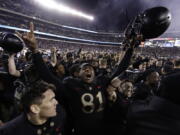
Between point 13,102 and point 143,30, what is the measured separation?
2217mm

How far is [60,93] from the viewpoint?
2.37 metres

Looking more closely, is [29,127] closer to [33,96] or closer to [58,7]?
[33,96]

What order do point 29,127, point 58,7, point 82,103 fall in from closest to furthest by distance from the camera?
point 29,127
point 82,103
point 58,7

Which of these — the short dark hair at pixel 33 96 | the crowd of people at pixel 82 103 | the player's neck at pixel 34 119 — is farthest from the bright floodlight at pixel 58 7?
the player's neck at pixel 34 119

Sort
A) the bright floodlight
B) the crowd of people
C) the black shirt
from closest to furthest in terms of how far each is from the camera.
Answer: the crowd of people < the black shirt < the bright floodlight

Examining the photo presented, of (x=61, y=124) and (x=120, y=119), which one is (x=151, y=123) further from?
(x=120, y=119)

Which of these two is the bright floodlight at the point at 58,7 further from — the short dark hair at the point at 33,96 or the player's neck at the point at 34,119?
the player's neck at the point at 34,119

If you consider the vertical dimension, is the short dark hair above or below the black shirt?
above

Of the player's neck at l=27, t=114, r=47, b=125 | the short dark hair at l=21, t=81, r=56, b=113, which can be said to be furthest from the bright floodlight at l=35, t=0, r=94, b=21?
the player's neck at l=27, t=114, r=47, b=125

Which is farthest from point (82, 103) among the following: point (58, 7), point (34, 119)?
point (58, 7)

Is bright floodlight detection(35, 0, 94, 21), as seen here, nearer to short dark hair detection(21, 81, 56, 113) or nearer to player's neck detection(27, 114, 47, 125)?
short dark hair detection(21, 81, 56, 113)

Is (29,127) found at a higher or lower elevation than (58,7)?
lower

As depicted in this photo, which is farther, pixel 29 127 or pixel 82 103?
pixel 82 103

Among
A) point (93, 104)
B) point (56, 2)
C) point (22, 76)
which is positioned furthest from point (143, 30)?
point (56, 2)
